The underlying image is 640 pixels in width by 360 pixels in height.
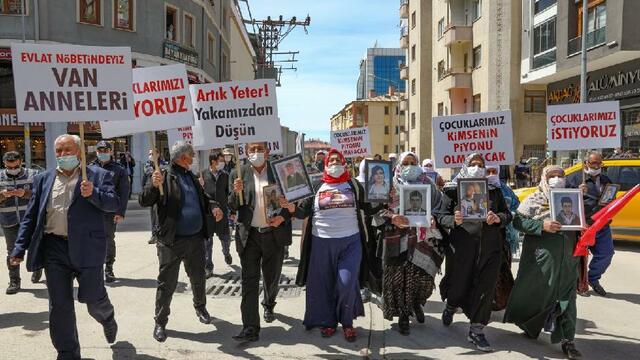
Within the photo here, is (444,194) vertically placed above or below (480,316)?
above

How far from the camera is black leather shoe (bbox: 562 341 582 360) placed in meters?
5.06

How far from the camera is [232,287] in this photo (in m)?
7.76

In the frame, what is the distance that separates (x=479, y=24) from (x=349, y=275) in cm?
3292

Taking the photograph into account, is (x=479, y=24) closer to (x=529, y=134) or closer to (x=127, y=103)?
(x=529, y=134)

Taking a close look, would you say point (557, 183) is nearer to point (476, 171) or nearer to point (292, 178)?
point (476, 171)

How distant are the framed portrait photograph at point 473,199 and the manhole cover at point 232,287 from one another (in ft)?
9.23

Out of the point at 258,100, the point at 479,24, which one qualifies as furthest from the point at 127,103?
the point at 479,24

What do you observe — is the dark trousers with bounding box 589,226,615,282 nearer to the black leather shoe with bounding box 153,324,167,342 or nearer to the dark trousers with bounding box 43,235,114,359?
the black leather shoe with bounding box 153,324,167,342

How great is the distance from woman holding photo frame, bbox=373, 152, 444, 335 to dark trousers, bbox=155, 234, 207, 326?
1.83 m

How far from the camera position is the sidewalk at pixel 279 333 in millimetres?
5125

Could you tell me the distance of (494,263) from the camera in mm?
5473

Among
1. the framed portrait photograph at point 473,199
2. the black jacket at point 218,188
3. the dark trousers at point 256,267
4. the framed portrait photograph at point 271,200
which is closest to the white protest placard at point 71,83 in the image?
the framed portrait photograph at point 271,200

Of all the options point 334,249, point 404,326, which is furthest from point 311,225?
point 404,326

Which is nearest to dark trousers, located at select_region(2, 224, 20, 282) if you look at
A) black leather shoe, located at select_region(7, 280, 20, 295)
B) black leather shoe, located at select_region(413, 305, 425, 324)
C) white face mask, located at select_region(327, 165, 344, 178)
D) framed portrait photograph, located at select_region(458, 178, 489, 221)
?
black leather shoe, located at select_region(7, 280, 20, 295)
